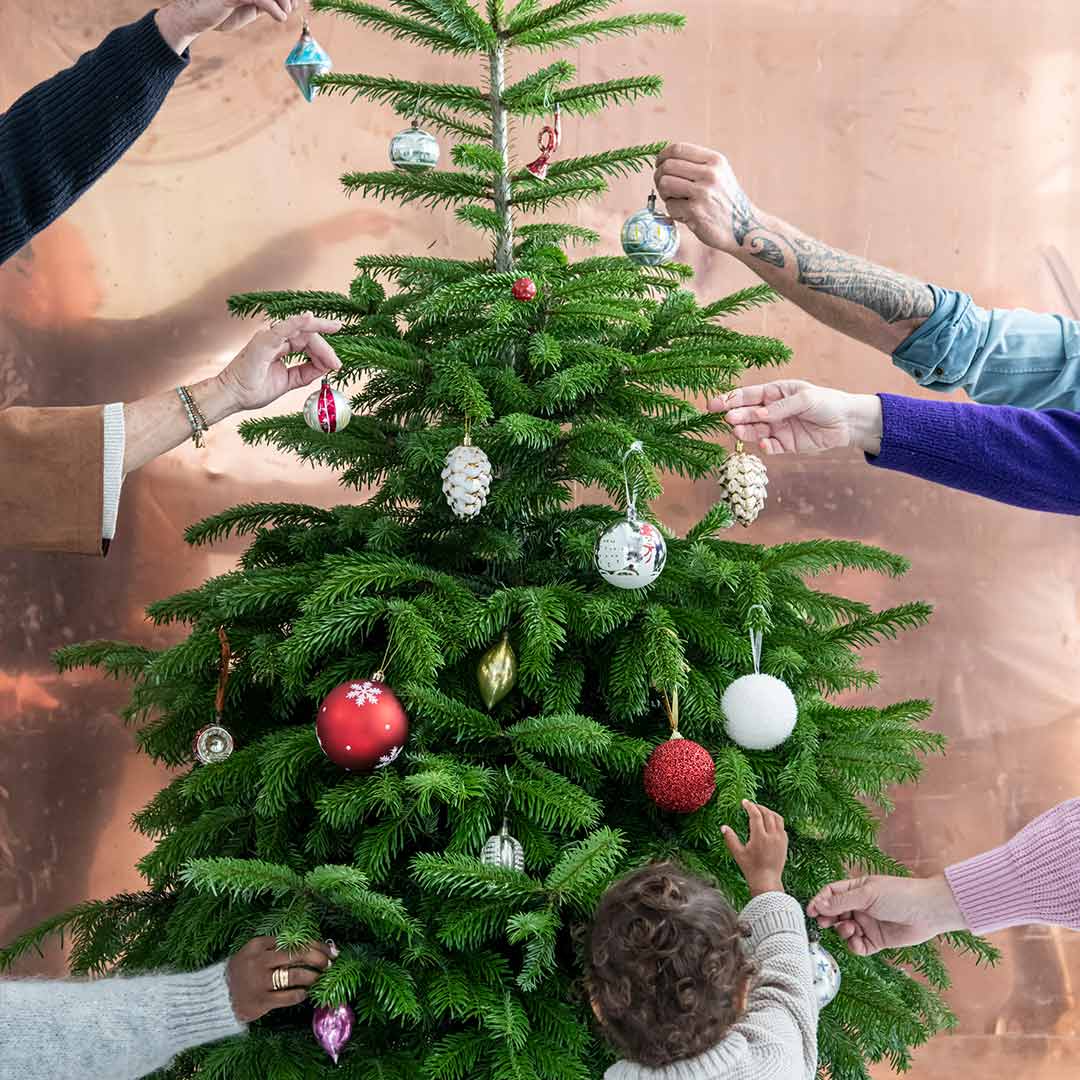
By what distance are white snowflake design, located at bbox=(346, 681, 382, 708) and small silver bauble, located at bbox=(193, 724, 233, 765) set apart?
0.79 feet

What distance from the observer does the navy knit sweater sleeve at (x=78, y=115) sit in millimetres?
1318

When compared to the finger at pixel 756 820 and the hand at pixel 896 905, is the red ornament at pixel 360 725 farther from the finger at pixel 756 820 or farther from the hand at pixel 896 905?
the hand at pixel 896 905

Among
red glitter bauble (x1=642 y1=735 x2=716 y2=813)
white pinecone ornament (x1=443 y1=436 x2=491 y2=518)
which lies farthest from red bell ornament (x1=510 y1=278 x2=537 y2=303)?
red glitter bauble (x1=642 y1=735 x2=716 y2=813)

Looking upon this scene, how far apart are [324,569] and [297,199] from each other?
49.4 inches

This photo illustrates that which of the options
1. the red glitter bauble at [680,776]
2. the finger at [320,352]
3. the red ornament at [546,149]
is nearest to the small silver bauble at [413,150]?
the red ornament at [546,149]

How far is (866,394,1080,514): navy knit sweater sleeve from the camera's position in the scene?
133 cm

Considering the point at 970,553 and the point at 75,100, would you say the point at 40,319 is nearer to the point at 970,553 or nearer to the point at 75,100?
the point at 75,100

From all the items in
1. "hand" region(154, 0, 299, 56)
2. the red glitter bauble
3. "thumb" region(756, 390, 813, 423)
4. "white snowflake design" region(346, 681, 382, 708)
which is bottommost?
the red glitter bauble

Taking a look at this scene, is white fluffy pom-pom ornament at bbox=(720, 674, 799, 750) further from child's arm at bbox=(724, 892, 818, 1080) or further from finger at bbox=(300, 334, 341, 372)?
finger at bbox=(300, 334, 341, 372)

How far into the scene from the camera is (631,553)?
1.15 m

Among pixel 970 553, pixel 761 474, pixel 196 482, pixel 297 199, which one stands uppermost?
pixel 761 474

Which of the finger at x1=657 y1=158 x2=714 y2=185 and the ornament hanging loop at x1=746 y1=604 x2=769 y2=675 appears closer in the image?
the ornament hanging loop at x1=746 y1=604 x2=769 y2=675

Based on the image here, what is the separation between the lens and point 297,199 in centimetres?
222

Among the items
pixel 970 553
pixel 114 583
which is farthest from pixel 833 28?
pixel 114 583
